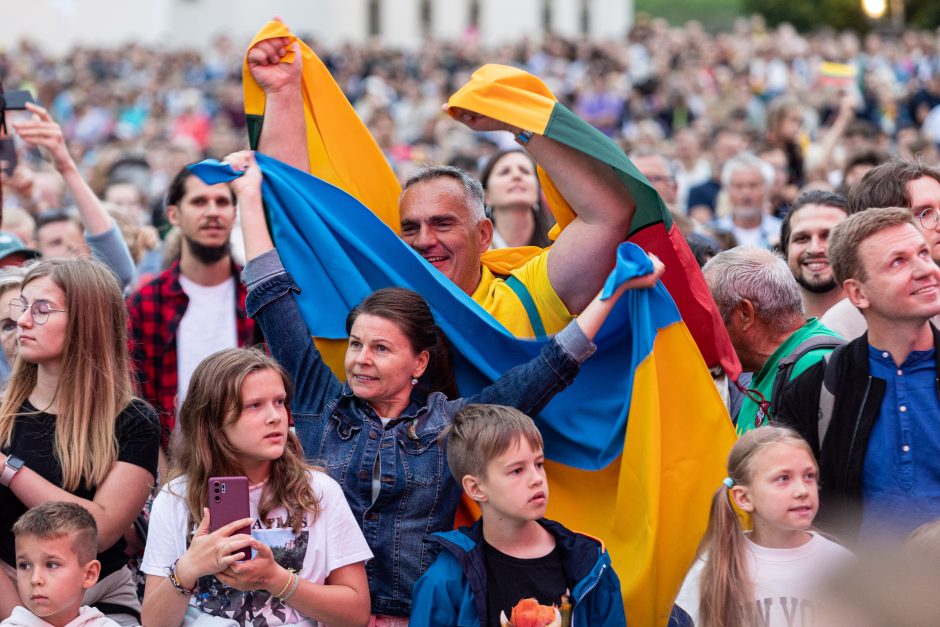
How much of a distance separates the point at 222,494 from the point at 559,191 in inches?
63.6

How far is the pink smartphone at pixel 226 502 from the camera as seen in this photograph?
12.3ft

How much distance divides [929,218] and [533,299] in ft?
4.76

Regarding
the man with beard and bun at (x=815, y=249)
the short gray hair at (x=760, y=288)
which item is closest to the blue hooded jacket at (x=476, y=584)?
the short gray hair at (x=760, y=288)

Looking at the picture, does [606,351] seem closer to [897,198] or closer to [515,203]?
[897,198]

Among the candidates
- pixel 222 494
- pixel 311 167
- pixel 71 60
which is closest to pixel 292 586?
pixel 222 494

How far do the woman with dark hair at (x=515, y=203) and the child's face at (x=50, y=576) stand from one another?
13.0 feet

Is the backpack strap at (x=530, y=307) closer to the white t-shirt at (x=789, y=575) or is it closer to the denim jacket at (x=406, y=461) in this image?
the denim jacket at (x=406, y=461)

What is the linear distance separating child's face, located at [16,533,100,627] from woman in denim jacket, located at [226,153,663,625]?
2.66 feet

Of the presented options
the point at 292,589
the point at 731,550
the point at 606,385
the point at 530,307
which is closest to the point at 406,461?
the point at 292,589

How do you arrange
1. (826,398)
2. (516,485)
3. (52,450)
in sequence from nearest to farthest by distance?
(516,485)
(826,398)
(52,450)

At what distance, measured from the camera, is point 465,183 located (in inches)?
199

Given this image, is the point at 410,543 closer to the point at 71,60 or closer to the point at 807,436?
the point at 807,436

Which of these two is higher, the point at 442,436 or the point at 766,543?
the point at 442,436

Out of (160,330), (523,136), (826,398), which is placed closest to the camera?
(826,398)
